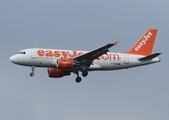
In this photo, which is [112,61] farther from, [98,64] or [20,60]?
[20,60]

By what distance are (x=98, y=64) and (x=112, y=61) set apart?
6.45ft

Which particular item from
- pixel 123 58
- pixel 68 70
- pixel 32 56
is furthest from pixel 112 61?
pixel 32 56

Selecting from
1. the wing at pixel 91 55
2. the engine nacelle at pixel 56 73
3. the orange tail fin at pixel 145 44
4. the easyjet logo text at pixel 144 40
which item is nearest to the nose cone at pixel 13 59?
the engine nacelle at pixel 56 73

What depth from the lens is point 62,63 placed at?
58.7 m

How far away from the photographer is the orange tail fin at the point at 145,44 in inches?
2603

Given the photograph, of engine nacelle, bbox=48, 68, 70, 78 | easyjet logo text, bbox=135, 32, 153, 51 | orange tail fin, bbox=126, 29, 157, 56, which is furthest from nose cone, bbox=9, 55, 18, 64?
easyjet logo text, bbox=135, 32, 153, 51

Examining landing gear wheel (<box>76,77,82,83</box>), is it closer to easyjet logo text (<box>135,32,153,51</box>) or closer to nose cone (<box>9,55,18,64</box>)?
nose cone (<box>9,55,18,64</box>)

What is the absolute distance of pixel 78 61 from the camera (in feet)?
198

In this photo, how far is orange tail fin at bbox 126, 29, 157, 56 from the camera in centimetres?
6611

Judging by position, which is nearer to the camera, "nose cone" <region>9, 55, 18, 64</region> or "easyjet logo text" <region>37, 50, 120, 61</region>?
"easyjet logo text" <region>37, 50, 120, 61</region>

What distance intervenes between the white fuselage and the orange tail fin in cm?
144

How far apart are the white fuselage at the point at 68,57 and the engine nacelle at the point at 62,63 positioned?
0.72 feet

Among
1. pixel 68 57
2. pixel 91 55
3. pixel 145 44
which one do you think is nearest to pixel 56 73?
pixel 68 57

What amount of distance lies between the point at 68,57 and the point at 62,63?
2359mm
